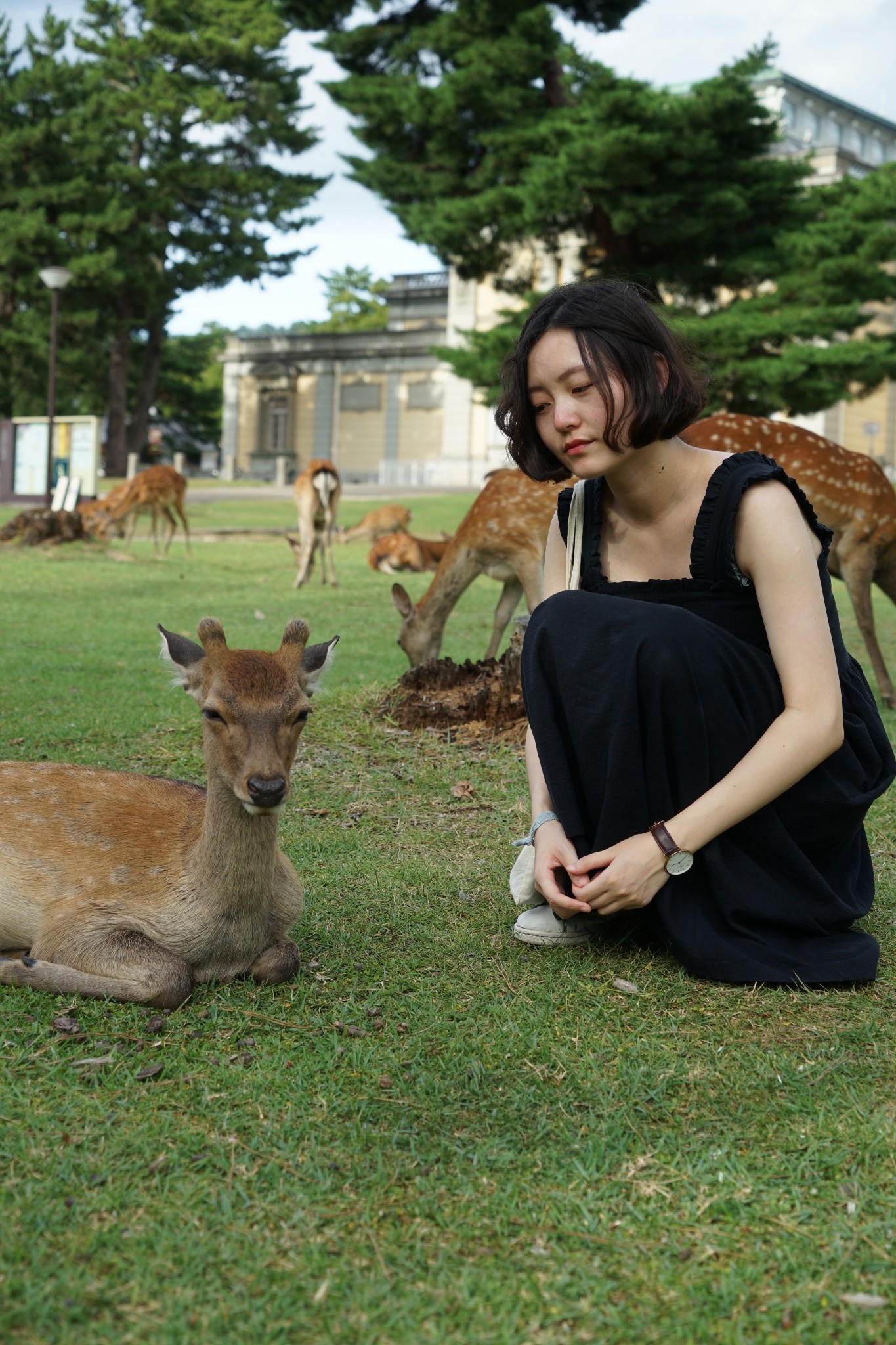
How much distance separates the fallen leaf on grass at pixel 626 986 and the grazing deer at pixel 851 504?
14.1 ft

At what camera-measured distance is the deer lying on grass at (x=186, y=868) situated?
98.2 inches

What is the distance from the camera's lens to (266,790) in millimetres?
2338

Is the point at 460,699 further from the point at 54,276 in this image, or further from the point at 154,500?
the point at 54,276

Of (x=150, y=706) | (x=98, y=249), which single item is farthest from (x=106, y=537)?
(x=98, y=249)

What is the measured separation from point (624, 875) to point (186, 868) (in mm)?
928

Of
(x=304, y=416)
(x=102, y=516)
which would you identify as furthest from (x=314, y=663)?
(x=304, y=416)

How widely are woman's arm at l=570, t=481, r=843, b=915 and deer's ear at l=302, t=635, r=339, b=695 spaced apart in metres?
0.71

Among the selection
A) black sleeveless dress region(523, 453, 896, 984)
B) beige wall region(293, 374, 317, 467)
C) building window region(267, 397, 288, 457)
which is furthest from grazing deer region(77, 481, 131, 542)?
building window region(267, 397, 288, 457)

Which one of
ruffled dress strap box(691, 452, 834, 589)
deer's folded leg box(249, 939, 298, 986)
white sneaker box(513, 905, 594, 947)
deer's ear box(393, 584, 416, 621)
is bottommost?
deer's folded leg box(249, 939, 298, 986)

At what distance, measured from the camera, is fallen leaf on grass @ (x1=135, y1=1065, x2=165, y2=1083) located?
222 centimetres

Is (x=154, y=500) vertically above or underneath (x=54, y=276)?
underneath

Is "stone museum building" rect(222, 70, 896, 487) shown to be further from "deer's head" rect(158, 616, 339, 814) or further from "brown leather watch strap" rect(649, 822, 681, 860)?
"brown leather watch strap" rect(649, 822, 681, 860)

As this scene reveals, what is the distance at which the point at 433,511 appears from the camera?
26500 mm

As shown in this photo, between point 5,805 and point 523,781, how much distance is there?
2.21 metres
